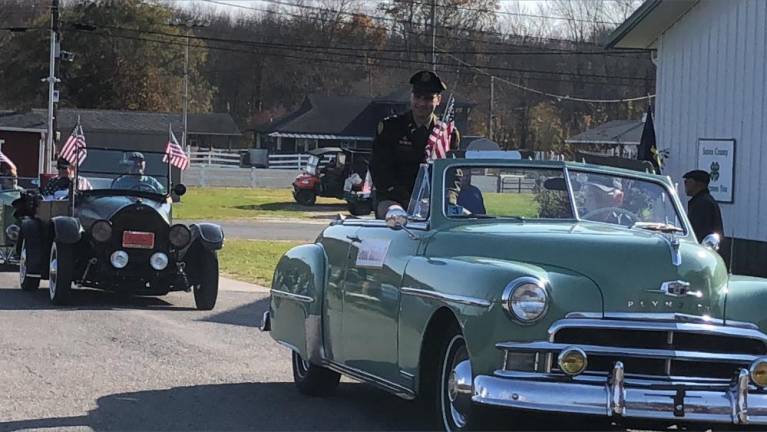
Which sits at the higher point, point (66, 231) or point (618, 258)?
point (618, 258)

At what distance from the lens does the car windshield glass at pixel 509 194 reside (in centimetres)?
696

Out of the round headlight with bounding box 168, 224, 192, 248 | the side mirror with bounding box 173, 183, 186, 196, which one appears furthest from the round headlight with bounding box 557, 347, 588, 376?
the side mirror with bounding box 173, 183, 186, 196

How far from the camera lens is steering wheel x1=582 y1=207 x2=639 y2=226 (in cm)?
688

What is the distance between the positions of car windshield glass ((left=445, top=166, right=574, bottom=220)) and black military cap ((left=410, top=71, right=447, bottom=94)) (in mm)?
1480

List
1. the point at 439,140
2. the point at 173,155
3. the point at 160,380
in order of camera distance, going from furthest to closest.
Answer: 1. the point at 173,155
2. the point at 160,380
3. the point at 439,140

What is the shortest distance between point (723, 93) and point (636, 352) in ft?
35.5

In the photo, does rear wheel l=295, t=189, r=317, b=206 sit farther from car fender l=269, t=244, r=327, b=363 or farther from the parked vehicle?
car fender l=269, t=244, r=327, b=363

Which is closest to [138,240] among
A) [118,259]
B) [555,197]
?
[118,259]

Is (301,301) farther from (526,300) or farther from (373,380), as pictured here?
(526,300)

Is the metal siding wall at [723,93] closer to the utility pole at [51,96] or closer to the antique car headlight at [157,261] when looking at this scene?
the antique car headlight at [157,261]

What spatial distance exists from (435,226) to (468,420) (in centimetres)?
148

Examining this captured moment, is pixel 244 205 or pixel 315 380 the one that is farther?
pixel 244 205

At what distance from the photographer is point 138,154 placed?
606 inches

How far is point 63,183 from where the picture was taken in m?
16.1
